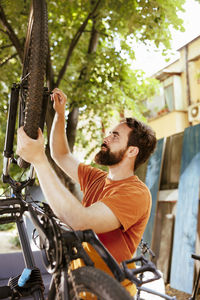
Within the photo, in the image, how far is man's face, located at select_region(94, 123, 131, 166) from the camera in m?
1.16

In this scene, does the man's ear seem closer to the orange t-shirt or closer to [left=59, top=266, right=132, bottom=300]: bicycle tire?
the orange t-shirt

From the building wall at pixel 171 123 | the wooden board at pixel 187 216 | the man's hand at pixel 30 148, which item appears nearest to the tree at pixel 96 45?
the wooden board at pixel 187 216

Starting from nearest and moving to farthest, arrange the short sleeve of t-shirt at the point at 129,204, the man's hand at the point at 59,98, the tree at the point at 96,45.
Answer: the short sleeve of t-shirt at the point at 129,204
the man's hand at the point at 59,98
the tree at the point at 96,45

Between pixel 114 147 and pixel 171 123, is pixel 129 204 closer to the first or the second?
pixel 114 147

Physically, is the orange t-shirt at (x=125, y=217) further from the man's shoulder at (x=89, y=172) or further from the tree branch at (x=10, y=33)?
the tree branch at (x=10, y=33)

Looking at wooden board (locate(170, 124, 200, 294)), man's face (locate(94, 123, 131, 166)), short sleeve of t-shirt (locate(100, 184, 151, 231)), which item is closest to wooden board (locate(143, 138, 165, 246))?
wooden board (locate(170, 124, 200, 294))

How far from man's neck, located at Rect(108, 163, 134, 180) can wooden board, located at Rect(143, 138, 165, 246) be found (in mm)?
2461

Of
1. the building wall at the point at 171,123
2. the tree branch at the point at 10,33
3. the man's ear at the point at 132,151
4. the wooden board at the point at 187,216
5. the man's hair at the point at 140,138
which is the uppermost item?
the tree branch at the point at 10,33

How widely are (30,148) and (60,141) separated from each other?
0.47 meters

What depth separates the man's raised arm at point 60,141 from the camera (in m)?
1.12

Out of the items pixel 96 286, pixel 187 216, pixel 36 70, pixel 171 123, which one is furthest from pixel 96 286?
pixel 171 123

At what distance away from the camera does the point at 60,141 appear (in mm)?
1281

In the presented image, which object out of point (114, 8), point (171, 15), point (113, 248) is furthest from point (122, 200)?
point (114, 8)

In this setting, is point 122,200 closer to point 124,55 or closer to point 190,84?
point 124,55
